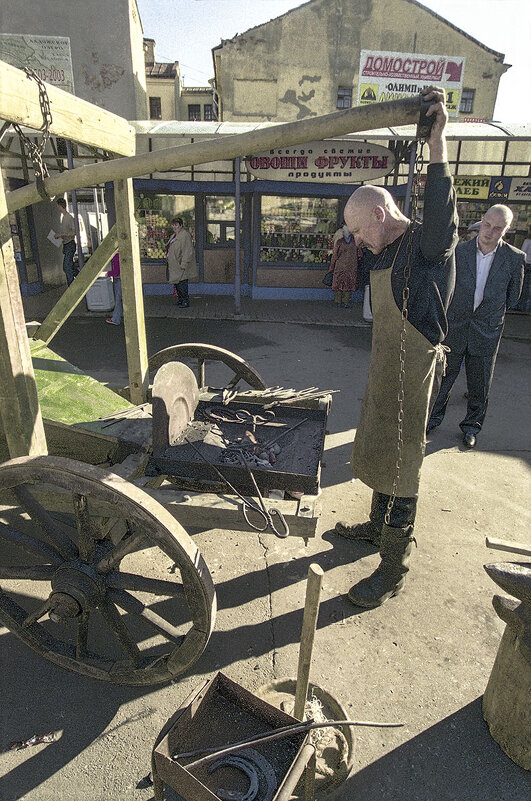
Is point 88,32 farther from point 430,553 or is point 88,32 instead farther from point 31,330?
point 430,553

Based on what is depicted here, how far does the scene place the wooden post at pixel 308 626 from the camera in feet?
5.74

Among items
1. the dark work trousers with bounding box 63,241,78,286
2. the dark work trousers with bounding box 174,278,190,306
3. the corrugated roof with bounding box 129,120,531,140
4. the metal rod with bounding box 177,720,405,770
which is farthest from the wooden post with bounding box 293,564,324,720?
the dark work trousers with bounding box 63,241,78,286

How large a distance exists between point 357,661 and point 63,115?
3234 mm

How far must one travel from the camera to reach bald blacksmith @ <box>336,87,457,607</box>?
237cm

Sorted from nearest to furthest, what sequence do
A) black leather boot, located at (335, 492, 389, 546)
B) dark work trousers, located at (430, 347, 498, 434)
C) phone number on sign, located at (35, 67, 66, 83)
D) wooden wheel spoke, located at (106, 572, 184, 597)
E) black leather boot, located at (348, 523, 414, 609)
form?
wooden wheel spoke, located at (106, 572, 184, 597)
black leather boot, located at (348, 523, 414, 609)
black leather boot, located at (335, 492, 389, 546)
dark work trousers, located at (430, 347, 498, 434)
phone number on sign, located at (35, 67, 66, 83)

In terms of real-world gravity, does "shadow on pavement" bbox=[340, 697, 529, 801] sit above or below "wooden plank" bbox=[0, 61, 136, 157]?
below

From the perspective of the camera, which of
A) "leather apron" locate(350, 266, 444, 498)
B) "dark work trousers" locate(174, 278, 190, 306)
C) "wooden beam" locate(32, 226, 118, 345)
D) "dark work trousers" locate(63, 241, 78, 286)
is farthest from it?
"dark work trousers" locate(174, 278, 190, 306)

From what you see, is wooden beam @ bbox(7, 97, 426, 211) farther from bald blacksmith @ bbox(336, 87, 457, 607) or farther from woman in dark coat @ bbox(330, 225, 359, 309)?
woman in dark coat @ bbox(330, 225, 359, 309)

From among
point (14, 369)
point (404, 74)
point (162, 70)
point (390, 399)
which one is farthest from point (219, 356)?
point (162, 70)

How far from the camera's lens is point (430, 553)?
3564mm

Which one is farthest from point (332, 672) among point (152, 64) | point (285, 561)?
point (152, 64)

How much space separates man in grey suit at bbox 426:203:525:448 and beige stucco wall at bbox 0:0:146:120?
13.9 metres

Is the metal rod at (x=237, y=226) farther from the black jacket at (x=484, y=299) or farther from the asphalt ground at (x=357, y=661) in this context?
the asphalt ground at (x=357, y=661)

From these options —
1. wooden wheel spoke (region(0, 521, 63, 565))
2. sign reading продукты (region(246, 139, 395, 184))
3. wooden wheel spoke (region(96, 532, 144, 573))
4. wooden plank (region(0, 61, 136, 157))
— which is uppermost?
sign reading продукты (region(246, 139, 395, 184))
